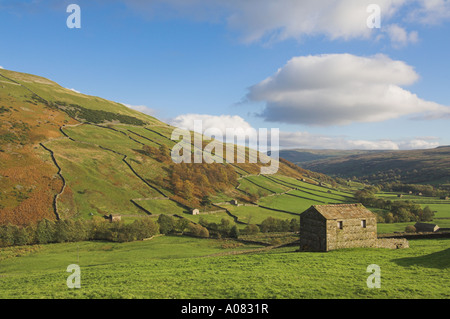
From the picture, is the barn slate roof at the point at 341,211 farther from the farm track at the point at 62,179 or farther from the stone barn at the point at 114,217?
the farm track at the point at 62,179

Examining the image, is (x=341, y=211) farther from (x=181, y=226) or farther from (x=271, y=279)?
(x=181, y=226)

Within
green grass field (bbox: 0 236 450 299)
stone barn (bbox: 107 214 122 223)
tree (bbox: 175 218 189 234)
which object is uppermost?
green grass field (bbox: 0 236 450 299)

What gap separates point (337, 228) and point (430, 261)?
10.8 meters

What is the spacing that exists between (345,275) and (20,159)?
106 m

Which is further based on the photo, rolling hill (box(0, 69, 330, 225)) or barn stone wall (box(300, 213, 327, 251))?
rolling hill (box(0, 69, 330, 225))

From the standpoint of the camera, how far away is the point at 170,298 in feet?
63.9

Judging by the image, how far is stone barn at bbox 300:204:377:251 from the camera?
37156 mm

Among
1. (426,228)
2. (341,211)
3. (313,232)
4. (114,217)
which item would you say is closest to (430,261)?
(341,211)

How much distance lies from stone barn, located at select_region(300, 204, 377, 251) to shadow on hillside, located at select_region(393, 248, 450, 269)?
25.1 ft

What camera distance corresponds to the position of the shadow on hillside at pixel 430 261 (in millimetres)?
27341

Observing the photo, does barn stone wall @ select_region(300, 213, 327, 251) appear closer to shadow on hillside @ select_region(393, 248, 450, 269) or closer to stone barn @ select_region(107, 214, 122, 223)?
shadow on hillside @ select_region(393, 248, 450, 269)

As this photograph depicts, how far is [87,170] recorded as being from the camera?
101688mm

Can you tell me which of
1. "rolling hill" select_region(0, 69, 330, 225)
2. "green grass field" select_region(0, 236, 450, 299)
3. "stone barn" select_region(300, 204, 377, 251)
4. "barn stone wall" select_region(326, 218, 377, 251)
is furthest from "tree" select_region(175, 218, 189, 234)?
"barn stone wall" select_region(326, 218, 377, 251)
